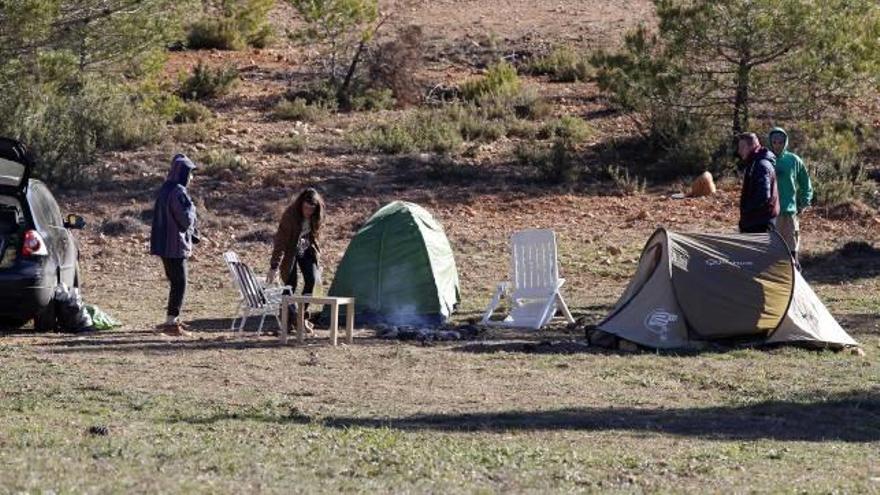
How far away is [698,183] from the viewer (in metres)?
26.8

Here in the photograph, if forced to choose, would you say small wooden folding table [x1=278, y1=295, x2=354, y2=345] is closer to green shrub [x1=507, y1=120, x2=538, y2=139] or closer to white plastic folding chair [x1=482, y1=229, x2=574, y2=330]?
white plastic folding chair [x1=482, y1=229, x2=574, y2=330]

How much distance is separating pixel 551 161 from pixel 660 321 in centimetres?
1268

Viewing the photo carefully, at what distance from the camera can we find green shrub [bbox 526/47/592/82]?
119 feet

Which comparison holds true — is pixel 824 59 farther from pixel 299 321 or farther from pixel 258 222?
pixel 299 321

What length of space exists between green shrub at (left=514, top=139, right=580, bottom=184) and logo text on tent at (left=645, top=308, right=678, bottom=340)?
12.2 meters

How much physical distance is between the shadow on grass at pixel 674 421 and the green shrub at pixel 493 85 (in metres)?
21.1

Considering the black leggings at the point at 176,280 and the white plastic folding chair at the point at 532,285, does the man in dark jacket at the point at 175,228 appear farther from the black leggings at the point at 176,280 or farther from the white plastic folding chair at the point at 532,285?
the white plastic folding chair at the point at 532,285

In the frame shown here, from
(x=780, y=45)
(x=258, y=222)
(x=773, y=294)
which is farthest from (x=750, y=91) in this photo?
(x=773, y=294)

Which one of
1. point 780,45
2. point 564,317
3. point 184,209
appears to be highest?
point 780,45

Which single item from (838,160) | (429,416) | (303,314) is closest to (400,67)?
(838,160)

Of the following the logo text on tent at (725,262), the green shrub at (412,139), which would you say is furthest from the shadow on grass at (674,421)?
the green shrub at (412,139)

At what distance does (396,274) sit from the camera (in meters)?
17.5

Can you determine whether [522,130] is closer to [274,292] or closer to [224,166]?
[224,166]

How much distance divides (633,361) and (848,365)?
75.4 inches
